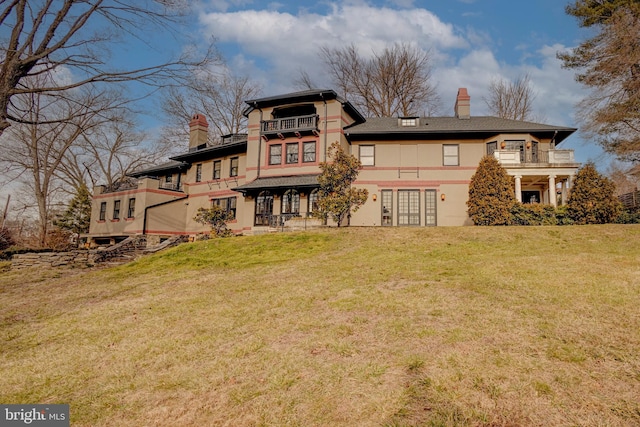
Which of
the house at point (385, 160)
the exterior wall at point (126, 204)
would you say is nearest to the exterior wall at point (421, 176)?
the house at point (385, 160)

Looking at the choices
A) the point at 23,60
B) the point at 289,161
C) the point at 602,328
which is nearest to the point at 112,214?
the point at 289,161

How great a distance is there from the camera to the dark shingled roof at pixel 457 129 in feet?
70.2

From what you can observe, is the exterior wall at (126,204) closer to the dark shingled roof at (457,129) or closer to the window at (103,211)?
the window at (103,211)

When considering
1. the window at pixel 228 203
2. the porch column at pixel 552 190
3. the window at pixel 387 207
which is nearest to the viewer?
the porch column at pixel 552 190

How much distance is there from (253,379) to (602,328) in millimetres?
4795

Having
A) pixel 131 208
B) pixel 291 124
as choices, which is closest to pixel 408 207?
pixel 291 124

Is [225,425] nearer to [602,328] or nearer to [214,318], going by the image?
[214,318]

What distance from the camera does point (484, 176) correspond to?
19172 mm

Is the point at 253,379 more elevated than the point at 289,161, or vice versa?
the point at 289,161

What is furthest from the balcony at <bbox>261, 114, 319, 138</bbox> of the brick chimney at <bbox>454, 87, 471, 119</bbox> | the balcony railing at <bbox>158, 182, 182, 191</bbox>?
the brick chimney at <bbox>454, 87, 471, 119</bbox>

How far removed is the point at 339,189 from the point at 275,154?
671 cm

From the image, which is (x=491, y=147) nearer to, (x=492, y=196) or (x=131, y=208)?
(x=492, y=196)

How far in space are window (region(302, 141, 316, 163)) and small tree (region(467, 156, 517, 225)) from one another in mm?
9283

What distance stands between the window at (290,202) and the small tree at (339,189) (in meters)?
3.07
